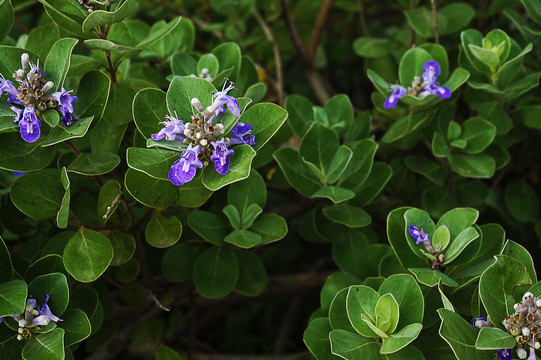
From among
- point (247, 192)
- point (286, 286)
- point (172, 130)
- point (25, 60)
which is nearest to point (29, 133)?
point (25, 60)

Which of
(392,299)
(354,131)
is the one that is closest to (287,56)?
(354,131)

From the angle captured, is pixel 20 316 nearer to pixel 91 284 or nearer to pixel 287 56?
pixel 91 284

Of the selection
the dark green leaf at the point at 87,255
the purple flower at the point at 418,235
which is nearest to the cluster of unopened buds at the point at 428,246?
the purple flower at the point at 418,235

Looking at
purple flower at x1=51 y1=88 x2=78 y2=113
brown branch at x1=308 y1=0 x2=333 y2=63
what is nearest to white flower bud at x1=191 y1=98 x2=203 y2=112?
purple flower at x1=51 y1=88 x2=78 y2=113

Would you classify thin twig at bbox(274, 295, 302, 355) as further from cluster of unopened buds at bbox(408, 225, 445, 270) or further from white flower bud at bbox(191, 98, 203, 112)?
white flower bud at bbox(191, 98, 203, 112)

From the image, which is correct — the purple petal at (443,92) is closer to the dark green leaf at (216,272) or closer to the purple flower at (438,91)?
the purple flower at (438,91)

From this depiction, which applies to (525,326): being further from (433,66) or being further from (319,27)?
(319,27)
